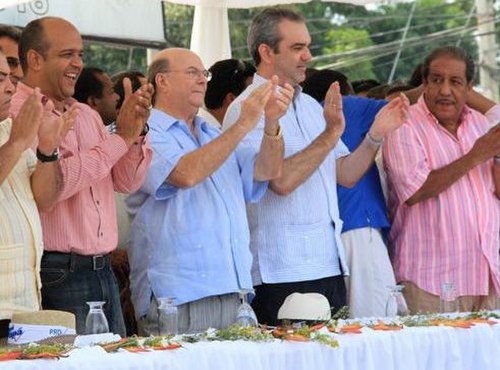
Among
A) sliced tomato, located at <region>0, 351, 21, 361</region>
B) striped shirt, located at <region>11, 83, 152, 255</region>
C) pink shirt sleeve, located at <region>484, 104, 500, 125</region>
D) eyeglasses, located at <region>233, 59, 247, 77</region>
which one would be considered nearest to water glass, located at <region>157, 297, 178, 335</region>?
striped shirt, located at <region>11, 83, 152, 255</region>

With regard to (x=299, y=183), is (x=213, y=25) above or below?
above

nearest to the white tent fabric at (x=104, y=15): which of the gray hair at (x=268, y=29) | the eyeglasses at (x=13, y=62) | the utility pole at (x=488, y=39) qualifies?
the eyeglasses at (x=13, y=62)

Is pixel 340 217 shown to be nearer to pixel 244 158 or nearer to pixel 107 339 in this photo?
pixel 244 158

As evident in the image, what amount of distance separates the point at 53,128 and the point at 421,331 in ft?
4.87

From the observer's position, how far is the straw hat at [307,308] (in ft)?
14.5

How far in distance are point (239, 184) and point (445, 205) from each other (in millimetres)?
1152

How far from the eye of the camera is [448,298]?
5.06 metres

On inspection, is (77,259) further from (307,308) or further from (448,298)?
(448,298)

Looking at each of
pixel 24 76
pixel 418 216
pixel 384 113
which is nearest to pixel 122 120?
pixel 24 76

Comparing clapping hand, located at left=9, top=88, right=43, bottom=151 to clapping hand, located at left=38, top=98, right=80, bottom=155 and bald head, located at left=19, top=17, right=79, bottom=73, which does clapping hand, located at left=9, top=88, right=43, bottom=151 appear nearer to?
clapping hand, located at left=38, top=98, right=80, bottom=155

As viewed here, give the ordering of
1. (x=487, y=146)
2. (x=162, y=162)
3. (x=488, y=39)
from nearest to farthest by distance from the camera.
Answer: (x=162, y=162) < (x=487, y=146) < (x=488, y=39)

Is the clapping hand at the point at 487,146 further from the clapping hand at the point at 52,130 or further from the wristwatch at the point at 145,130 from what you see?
the clapping hand at the point at 52,130

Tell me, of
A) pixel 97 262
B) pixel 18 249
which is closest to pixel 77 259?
pixel 97 262

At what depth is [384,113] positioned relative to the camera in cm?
550
